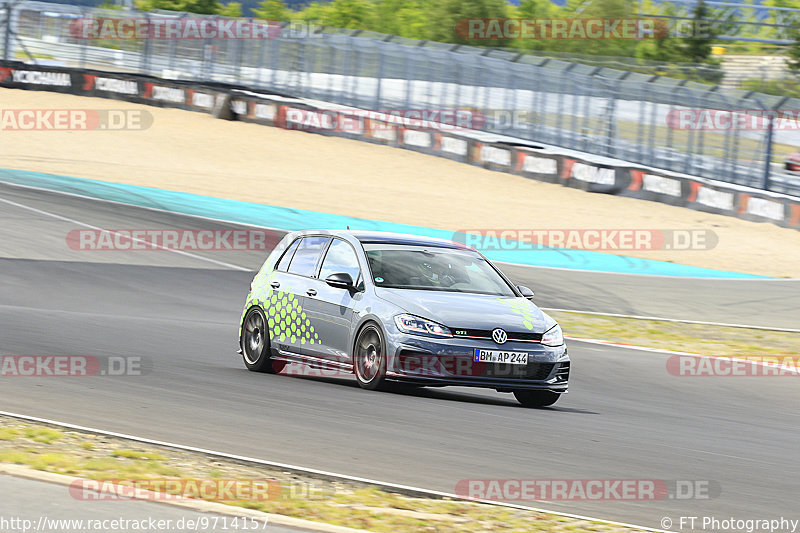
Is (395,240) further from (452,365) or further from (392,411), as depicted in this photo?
(392,411)

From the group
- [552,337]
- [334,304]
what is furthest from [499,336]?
[334,304]

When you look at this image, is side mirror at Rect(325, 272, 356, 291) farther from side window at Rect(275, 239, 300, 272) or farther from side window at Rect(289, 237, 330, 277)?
side window at Rect(275, 239, 300, 272)

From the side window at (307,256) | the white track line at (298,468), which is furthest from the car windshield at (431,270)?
the white track line at (298,468)

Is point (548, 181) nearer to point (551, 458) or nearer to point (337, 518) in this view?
point (551, 458)

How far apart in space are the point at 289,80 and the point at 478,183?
9.96 meters

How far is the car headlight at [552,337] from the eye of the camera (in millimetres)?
10250

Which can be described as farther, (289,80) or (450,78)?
(289,80)

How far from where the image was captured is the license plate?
9.92 m

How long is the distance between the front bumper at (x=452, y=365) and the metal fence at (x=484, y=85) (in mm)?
20147

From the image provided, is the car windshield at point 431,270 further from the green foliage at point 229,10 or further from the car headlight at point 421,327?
the green foliage at point 229,10

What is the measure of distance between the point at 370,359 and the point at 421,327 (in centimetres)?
67

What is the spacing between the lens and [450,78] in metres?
35.8

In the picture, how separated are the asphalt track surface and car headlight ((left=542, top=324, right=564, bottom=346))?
0.59 metres

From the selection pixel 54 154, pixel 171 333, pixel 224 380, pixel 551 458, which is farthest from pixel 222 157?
pixel 551 458
